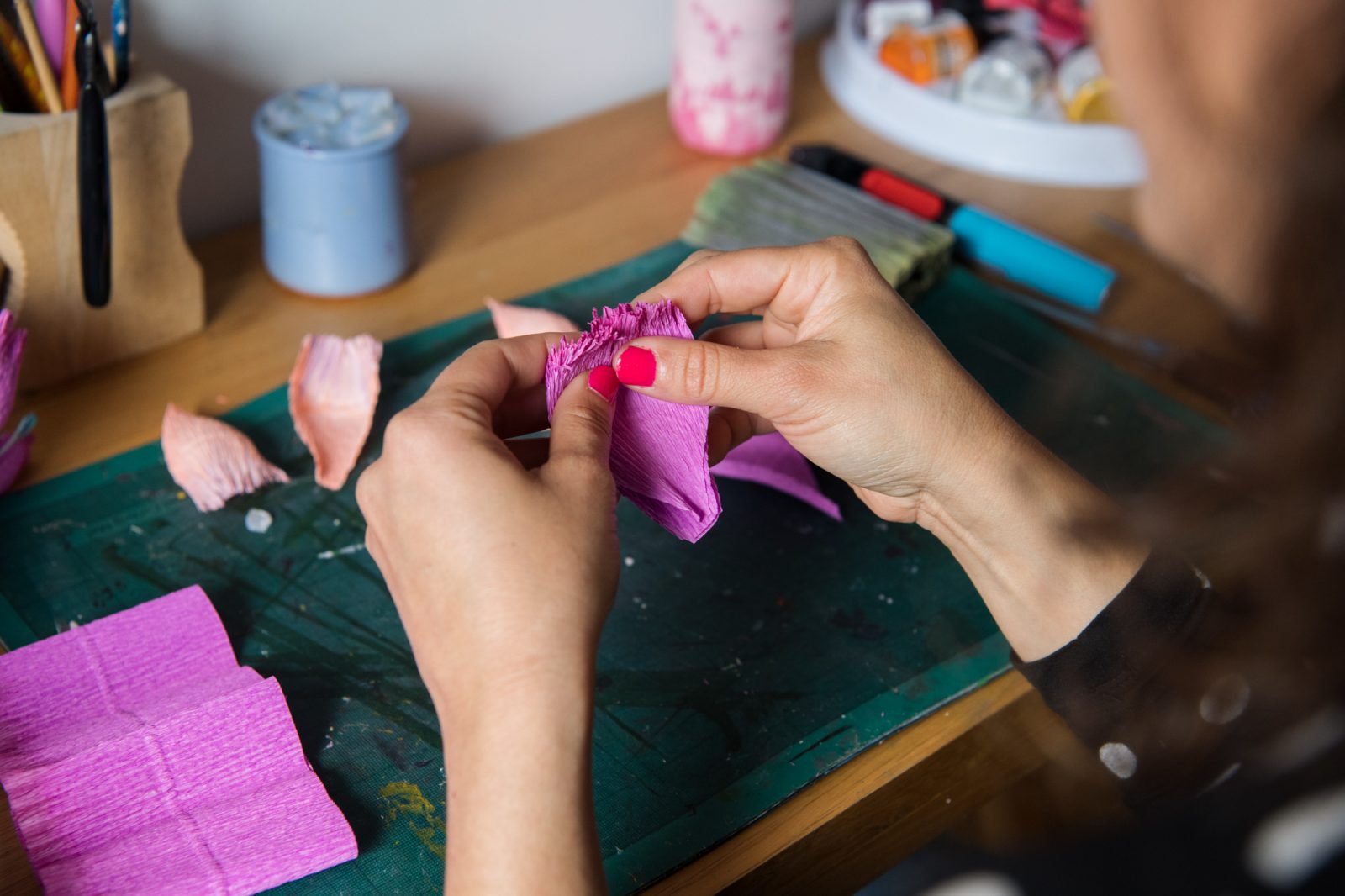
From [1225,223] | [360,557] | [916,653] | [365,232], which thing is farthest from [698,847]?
[365,232]

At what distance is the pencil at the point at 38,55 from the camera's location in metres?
0.78

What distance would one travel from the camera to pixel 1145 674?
711mm

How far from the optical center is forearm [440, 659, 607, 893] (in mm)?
534

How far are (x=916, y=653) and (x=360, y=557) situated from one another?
0.40 m

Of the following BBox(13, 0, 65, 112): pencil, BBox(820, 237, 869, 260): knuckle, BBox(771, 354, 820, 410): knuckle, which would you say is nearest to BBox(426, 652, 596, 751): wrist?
BBox(771, 354, 820, 410): knuckle

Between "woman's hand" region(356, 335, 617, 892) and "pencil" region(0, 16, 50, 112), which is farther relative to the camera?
"pencil" region(0, 16, 50, 112)

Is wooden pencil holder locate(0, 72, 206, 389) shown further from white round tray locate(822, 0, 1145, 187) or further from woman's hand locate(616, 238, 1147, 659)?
white round tray locate(822, 0, 1145, 187)

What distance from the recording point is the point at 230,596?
77cm

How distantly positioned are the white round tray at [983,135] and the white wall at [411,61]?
253mm

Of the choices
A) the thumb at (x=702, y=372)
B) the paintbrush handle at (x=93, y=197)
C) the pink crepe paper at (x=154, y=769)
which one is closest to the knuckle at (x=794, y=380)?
the thumb at (x=702, y=372)

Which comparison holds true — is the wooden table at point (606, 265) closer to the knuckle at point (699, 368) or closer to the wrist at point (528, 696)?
the wrist at point (528, 696)

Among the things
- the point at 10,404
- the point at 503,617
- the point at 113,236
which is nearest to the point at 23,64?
the point at 113,236

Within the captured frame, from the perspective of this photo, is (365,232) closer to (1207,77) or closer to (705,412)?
(705,412)

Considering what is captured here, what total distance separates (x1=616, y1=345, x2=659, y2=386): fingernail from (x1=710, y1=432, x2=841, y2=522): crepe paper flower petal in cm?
21
